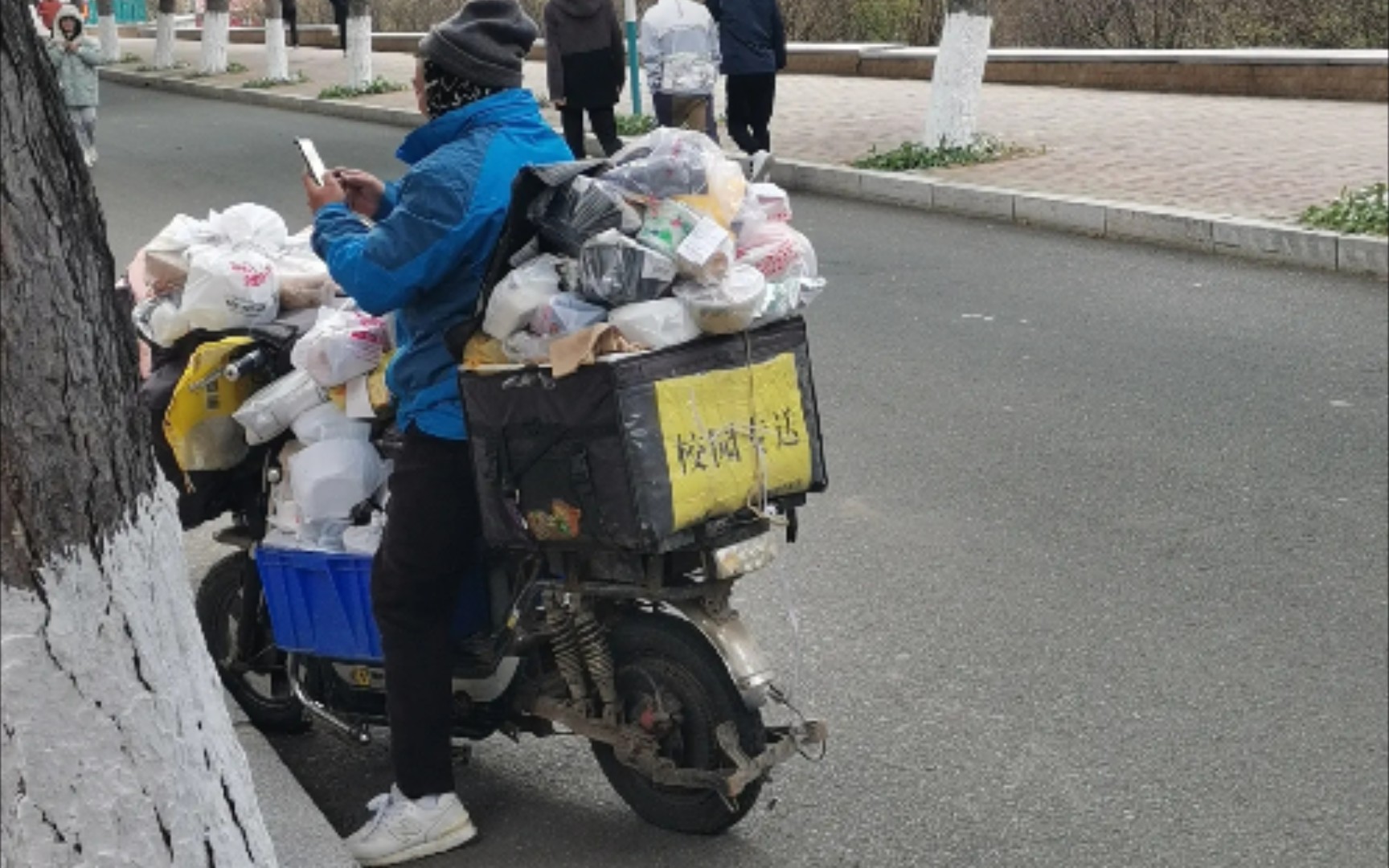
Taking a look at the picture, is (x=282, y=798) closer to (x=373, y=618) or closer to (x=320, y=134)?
(x=373, y=618)

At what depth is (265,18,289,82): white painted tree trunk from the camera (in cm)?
2631

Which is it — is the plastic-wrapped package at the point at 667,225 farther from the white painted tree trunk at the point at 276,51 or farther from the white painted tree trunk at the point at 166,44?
the white painted tree trunk at the point at 166,44

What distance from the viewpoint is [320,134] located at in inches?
795

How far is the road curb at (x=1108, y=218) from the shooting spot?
35.8 feet

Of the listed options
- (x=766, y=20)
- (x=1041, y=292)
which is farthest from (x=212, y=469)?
(x=766, y=20)

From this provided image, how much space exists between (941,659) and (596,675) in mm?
1482

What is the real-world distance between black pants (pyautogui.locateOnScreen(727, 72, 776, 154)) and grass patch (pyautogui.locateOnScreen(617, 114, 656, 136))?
1929 millimetres

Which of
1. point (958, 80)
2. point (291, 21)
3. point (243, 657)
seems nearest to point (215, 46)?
point (291, 21)

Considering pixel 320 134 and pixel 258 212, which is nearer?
pixel 258 212

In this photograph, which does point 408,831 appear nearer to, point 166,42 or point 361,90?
point 361,90

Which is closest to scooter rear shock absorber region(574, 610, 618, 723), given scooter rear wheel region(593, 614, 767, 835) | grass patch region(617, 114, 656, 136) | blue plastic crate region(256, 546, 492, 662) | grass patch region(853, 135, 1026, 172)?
scooter rear wheel region(593, 614, 767, 835)

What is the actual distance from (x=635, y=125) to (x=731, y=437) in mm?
14391

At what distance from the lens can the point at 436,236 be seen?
381 centimetres

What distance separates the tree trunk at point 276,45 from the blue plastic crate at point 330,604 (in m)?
22.9
